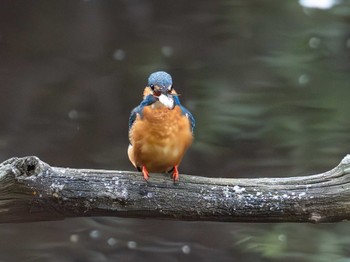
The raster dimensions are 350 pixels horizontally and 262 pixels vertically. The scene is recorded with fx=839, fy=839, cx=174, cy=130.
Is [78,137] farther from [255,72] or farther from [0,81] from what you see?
[255,72]

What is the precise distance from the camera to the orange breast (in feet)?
7.87

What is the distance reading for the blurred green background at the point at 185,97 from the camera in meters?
3.64

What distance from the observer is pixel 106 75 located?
12.7 ft

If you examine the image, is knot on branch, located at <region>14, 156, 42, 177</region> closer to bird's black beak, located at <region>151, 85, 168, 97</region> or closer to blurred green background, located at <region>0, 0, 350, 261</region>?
bird's black beak, located at <region>151, 85, 168, 97</region>

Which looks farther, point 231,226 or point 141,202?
point 231,226

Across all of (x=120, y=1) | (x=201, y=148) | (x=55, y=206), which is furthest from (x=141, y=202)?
(x=120, y=1)

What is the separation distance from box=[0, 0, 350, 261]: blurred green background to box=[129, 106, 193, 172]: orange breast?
1.19 metres

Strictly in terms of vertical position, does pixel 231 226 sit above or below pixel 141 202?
above

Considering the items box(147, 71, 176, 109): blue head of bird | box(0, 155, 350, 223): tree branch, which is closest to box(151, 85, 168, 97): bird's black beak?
box(147, 71, 176, 109): blue head of bird

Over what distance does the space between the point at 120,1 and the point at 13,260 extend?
1288mm

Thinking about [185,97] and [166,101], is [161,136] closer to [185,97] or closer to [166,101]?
[166,101]

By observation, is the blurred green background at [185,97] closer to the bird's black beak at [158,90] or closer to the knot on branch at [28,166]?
the bird's black beak at [158,90]

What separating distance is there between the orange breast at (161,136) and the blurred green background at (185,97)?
1.19 m

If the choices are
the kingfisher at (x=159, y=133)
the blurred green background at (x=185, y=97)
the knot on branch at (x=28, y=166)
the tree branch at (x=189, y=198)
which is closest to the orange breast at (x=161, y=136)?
the kingfisher at (x=159, y=133)
